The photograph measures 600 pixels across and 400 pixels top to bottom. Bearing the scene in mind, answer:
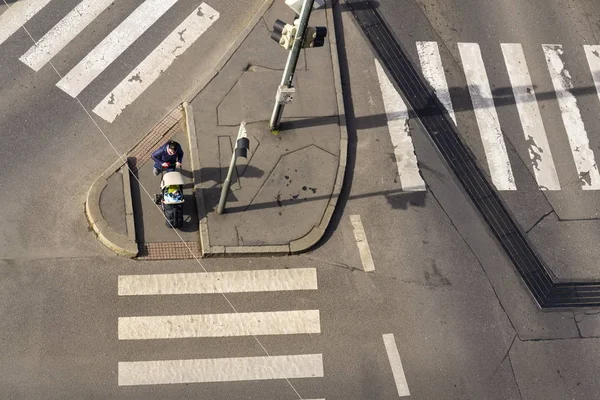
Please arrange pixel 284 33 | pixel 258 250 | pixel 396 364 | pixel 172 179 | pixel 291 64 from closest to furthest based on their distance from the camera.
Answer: pixel 284 33 → pixel 172 179 → pixel 396 364 → pixel 291 64 → pixel 258 250

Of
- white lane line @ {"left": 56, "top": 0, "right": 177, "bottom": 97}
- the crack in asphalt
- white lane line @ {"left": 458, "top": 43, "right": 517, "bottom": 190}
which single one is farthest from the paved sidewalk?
the crack in asphalt

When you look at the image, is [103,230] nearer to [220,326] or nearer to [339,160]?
[220,326]

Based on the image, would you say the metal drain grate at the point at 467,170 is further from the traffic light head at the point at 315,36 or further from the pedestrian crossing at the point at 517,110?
the traffic light head at the point at 315,36

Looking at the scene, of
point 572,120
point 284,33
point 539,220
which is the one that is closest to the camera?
point 284,33

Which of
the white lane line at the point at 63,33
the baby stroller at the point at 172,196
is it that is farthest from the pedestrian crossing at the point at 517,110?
the white lane line at the point at 63,33

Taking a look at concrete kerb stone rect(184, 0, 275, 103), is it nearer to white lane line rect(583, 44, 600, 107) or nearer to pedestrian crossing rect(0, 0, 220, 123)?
pedestrian crossing rect(0, 0, 220, 123)

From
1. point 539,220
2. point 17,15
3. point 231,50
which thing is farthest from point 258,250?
point 17,15

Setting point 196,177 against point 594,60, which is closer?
point 196,177
